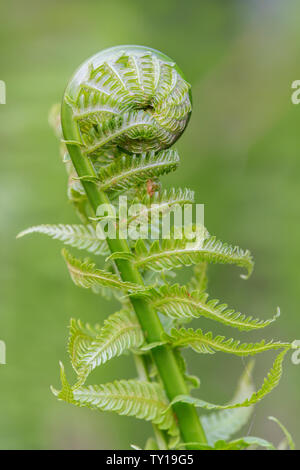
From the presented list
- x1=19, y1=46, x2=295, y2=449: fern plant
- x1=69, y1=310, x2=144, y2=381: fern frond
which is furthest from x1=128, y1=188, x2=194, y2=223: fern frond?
x1=69, y1=310, x2=144, y2=381: fern frond

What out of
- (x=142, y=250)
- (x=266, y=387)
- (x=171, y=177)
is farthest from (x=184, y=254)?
(x=171, y=177)

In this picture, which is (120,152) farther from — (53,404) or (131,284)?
(53,404)

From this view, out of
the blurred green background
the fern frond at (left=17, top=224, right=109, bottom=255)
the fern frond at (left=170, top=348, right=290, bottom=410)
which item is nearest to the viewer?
the fern frond at (left=170, top=348, right=290, bottom=410)

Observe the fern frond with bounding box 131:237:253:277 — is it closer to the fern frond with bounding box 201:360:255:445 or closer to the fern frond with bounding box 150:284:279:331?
the fern frond with bounding box 150:284:279:331

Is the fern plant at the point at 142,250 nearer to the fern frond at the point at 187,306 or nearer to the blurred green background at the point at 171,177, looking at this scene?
the fern frond at the point at 187,306

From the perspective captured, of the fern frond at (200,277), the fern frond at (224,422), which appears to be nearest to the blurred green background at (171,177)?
the fern frond at (224,422)
